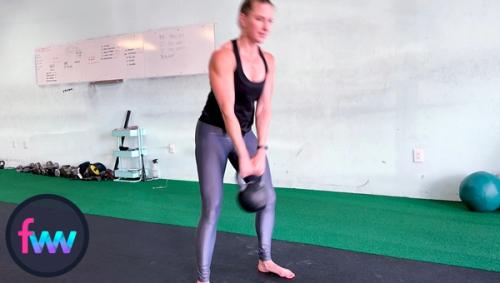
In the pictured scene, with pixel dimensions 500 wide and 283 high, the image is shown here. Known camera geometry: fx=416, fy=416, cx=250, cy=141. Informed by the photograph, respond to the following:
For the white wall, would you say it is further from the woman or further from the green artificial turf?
the woman

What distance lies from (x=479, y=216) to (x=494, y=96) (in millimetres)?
902

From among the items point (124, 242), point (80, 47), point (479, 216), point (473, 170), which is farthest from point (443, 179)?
point (80, 47)

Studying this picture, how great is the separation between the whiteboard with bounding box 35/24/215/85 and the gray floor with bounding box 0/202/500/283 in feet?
7.40

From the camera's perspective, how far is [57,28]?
5.26 metres

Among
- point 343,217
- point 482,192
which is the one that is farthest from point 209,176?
point 482,192

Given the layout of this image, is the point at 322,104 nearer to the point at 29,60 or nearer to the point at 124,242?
the point at 124,242

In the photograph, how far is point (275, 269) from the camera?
1889 millimetres

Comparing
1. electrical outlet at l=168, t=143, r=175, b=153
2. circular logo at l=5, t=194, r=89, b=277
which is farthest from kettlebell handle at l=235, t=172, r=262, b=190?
electrical outlet at l=168, t=143, r=175, b=153

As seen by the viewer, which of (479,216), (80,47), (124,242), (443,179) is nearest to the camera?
(124,242)

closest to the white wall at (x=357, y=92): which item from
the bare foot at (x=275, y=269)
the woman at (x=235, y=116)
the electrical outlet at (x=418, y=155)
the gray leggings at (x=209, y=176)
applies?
the electrical outlet at (x=418, y=155)

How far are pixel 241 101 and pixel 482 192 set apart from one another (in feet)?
6.73

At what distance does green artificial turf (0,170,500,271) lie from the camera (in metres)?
2.22

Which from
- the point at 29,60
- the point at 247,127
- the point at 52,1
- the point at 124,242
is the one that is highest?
the point at 52,1

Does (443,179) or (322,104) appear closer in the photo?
(443,179)
